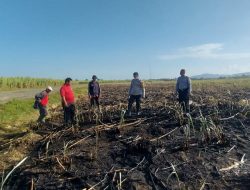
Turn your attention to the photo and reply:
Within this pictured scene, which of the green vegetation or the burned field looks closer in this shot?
the burned field

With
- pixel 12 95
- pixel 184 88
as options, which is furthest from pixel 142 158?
pixel 12 95

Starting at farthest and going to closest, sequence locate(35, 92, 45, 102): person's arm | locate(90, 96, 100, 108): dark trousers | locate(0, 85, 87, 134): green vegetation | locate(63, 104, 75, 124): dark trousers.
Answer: locate(90, 96, 100, 108): dark trousers
locate(0, 85, 87, 134): green vegetation
locate(35, 92, 45, 102): person's arm
locate(63, 104, 75, 124): dark trousers

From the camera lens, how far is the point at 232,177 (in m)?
6.32

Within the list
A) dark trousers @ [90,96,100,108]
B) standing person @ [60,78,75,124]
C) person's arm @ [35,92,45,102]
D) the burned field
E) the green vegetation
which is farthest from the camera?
dark trousers @ [90,96,100,108]

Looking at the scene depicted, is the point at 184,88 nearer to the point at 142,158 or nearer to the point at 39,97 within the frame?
the point at 39,97

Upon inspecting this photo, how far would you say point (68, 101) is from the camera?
11297 mm

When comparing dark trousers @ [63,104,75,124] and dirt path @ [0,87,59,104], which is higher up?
dark trousers @ [63,104,75,124]

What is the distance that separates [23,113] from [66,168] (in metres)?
9.72

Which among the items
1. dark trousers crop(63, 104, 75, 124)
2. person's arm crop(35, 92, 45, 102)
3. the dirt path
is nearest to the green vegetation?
person's arm crop(35, 92, 45, 102)

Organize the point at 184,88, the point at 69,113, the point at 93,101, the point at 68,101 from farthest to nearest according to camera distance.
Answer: the point at 93,101 → the point at 184,88 → the point at 69,113 → the point at 68,101

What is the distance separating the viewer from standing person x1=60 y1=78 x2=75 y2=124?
11.0 m

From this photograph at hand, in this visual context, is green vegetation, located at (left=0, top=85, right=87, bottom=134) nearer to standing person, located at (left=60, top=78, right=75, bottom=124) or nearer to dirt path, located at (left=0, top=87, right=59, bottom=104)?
standing person, located at (left=60, top=78, right=75, bottom=124)

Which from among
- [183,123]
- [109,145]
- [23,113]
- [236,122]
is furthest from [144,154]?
[23,113]

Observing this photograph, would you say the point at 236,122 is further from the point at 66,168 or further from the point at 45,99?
the point at 45,99
